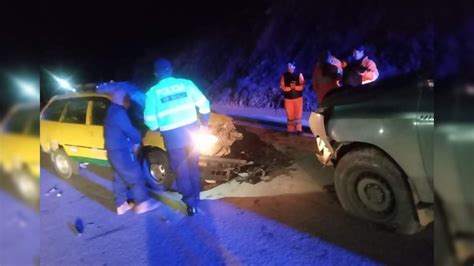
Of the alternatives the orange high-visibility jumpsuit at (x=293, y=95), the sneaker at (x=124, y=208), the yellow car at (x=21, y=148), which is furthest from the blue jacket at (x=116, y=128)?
the orange high-visibility jumpsuit at (x=293, y=95)

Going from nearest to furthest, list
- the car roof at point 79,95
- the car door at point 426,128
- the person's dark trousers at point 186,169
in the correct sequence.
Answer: the car door at point 426,128 < the person's dark trousers at point 186,169 < the car roof at point 79,95

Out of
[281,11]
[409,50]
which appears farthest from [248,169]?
[281,11]

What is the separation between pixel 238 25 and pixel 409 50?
1206cm

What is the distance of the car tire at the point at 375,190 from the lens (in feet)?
12.0

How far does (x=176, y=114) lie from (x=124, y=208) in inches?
59.1

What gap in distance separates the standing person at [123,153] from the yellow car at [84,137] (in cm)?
55

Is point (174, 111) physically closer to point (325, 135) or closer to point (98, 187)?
point (325, 135)

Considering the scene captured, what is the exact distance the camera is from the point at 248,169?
6.09 meters

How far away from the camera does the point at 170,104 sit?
4551mm

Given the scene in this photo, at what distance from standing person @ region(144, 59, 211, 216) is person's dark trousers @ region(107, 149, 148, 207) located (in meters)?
0.60

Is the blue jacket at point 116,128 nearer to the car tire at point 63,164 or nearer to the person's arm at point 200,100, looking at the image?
the person's arm at point 200,100

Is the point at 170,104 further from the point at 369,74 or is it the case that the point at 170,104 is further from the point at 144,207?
the point at 369,74

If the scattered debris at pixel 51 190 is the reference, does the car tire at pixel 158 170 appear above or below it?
above

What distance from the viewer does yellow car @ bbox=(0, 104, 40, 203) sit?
1370 mm
